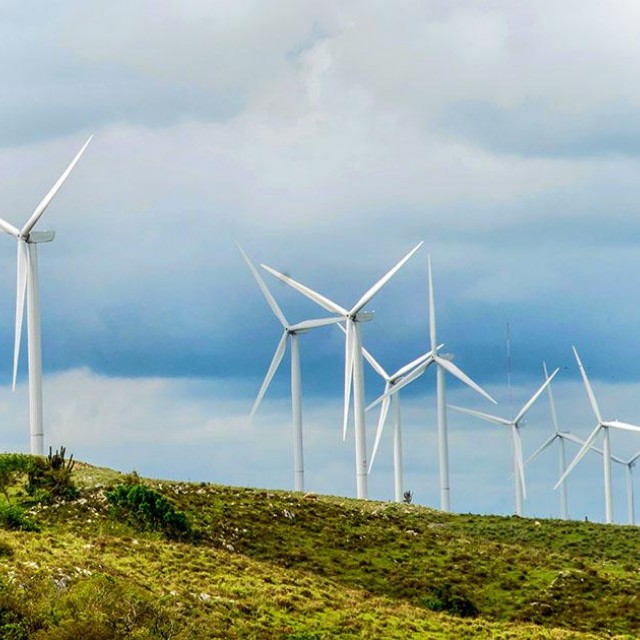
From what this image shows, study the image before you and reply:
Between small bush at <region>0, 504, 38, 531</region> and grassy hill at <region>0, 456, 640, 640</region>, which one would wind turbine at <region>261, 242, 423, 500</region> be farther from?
small bush at <region>0, 504, 38, 531</region>

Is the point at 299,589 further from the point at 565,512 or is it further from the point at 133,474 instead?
the point at 565,512

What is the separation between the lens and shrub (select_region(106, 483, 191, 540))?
104938 mm

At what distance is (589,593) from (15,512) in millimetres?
37610

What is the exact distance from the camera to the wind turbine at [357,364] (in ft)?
475

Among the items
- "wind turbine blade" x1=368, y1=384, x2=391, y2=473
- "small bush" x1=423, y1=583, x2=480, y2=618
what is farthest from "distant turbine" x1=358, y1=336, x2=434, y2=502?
"small bush" x1=423, y1=583, x2=480, y2=618

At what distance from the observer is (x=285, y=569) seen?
101625mm

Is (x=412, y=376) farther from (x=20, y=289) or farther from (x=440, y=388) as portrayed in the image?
(x=20, y=289)

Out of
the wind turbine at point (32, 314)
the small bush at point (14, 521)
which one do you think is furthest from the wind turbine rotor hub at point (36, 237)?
the small bush at point (14, 521)

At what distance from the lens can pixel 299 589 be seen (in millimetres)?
91938

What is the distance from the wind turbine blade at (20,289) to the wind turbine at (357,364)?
112 feet

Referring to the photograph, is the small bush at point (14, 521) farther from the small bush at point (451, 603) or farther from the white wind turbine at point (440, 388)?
the white wind turbine at point (440, 388)

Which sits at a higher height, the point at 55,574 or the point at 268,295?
the point at 268,295

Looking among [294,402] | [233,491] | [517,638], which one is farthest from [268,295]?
[517,638]

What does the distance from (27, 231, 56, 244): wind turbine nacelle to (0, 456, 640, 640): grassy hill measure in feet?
57.0
